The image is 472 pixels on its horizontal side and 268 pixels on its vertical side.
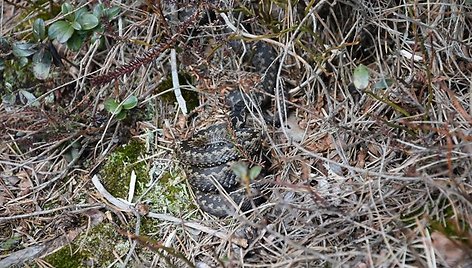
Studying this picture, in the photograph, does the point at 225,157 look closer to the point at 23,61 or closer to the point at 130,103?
the point at 130,103

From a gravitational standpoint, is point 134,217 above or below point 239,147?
below

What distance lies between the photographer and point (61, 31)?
13.5ft

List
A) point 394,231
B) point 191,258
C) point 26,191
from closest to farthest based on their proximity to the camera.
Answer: point 394,231 < point 191,258 < point 26,191

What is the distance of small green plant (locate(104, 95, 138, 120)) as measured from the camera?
13.6ft

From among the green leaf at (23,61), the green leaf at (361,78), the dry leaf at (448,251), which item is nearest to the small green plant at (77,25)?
the green leaf at (23,61)

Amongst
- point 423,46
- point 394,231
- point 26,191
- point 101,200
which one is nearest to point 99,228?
point 101,200

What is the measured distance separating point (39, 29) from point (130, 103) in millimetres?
820

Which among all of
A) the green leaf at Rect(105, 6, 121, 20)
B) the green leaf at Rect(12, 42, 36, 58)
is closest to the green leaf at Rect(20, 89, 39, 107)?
the green leaf at Rect(12, 42, 36, 58)

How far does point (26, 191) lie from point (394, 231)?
2.56 meters

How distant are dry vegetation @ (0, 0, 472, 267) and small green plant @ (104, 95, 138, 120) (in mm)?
161

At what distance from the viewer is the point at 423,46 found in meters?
3.66

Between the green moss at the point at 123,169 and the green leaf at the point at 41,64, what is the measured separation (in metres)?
0.76

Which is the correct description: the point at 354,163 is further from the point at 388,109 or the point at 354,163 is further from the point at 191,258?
the point at 191,258

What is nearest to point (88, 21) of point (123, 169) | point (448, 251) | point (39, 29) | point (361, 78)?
point (39, 29)
